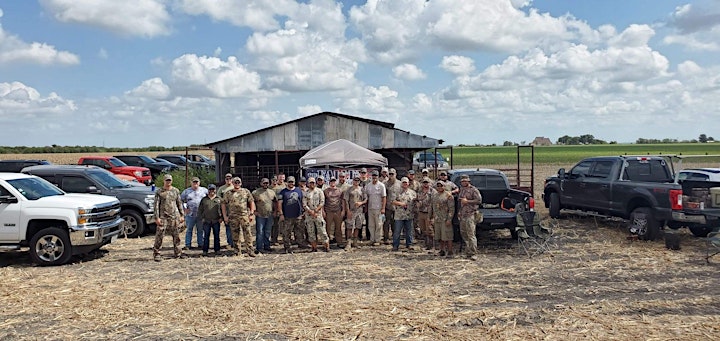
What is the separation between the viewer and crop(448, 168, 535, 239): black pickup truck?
11203mm

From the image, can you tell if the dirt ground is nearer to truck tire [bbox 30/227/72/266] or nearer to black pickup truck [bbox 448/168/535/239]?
truck tire [bbox 30/227/72/266]

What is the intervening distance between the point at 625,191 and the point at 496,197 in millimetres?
2749

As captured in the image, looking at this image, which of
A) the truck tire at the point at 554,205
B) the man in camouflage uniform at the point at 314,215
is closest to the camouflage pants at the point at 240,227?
the man in camouflage uniform at the point at 314,215

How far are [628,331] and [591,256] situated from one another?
435cm

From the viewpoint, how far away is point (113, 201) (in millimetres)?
10969

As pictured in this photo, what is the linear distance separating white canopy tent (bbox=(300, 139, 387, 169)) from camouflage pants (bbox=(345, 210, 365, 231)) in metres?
2.43

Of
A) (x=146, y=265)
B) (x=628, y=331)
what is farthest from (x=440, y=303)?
(x=146, y=265)

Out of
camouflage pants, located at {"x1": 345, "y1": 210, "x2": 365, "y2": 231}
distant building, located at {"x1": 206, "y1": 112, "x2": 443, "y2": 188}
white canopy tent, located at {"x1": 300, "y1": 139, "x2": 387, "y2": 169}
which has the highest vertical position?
distant building, located at {"x1": 206, "y1": 112, "x2": 443, "y2": 188}

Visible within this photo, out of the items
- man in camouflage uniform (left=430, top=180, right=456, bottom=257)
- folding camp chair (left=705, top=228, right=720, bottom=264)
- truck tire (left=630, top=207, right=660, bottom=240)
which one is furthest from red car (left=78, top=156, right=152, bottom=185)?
folding camp chair (left=705, top=228, right=720, bottom=264)

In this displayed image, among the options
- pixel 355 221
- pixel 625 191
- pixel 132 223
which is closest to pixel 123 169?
pixel 132 223

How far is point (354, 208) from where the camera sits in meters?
11.6

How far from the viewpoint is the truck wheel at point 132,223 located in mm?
13039

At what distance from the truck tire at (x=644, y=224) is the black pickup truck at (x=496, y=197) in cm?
226

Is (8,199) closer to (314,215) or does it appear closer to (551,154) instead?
(314,215)
